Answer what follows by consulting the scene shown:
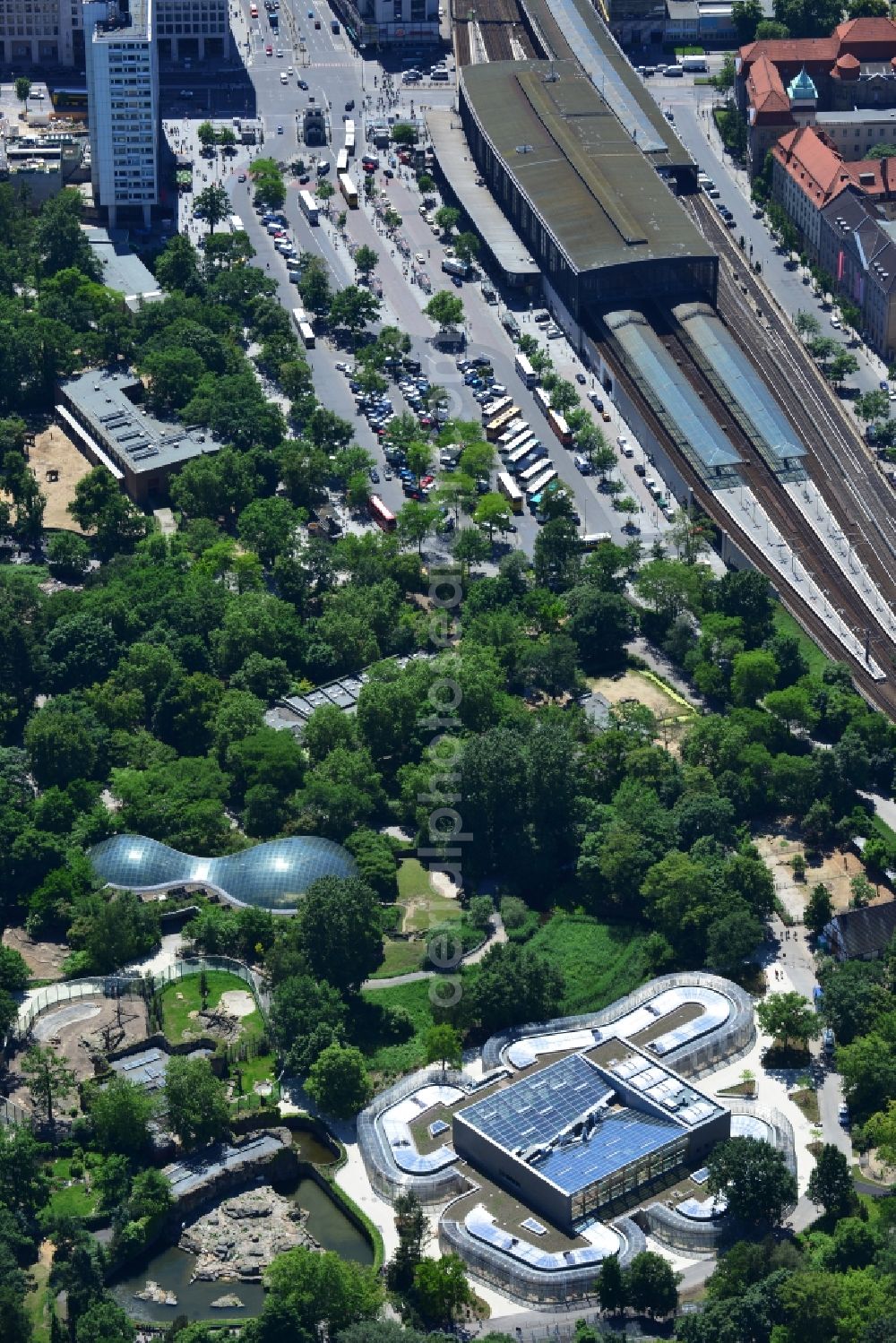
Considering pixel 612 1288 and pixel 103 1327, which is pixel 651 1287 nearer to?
pixel 612 1288

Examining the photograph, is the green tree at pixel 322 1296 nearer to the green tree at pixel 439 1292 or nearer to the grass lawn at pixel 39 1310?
the green tree at pixel 439 1292

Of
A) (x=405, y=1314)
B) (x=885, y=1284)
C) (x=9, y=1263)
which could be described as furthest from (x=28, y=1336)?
(x=885, y=1284)

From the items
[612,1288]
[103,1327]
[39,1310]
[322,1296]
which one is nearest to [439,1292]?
[322,1296]

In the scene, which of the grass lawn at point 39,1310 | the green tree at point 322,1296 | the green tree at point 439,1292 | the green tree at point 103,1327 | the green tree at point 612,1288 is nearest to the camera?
the green tree at point 103,1327

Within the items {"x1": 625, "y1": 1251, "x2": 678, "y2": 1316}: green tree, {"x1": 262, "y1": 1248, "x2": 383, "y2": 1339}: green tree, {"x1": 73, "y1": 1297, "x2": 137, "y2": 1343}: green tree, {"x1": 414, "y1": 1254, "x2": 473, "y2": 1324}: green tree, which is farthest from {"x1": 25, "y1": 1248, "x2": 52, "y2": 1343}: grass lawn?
{"x1": 625, "y1": 1251, "x2": 678, "y2": 1316}: green tree

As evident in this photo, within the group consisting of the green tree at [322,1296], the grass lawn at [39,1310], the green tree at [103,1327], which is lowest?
the grass lawn at [39,1310]

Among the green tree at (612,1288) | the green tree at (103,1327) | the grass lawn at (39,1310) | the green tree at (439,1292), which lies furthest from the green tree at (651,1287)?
the grass lawn at (39,1310)

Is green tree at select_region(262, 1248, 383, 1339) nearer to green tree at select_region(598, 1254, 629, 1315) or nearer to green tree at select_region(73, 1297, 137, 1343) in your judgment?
green tree at select_region(73, 1297, 137, 1343)
